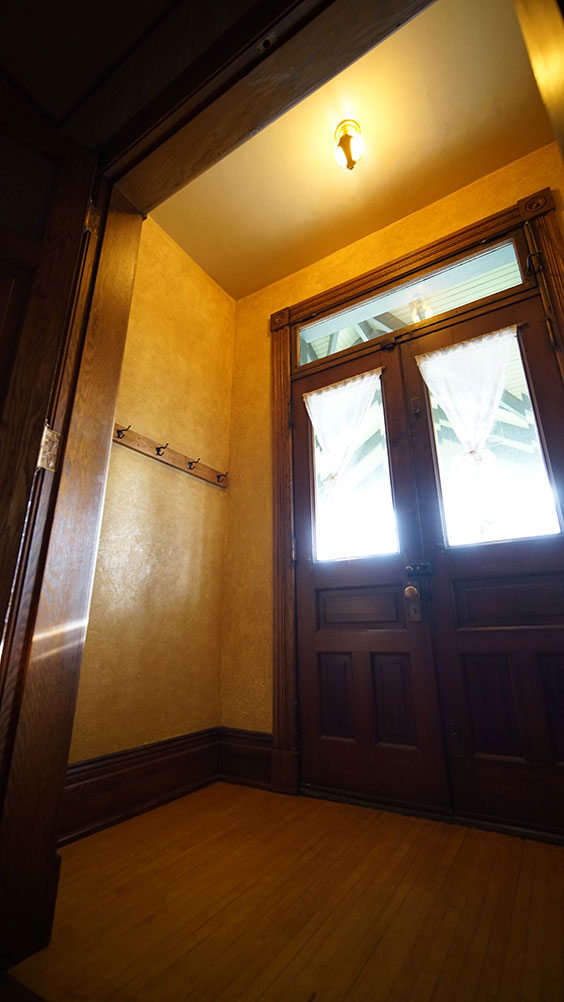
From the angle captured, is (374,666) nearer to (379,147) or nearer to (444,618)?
(444,618)

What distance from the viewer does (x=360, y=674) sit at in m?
2.25

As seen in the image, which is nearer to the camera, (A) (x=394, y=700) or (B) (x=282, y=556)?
(A) (x=394, y=700)

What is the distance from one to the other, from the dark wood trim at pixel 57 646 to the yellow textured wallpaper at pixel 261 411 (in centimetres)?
147

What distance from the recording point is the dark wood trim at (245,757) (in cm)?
238

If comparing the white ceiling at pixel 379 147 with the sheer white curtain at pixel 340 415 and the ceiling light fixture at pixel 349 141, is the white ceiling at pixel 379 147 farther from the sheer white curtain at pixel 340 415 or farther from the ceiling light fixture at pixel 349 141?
the sheer white curtain at pixel 340 415

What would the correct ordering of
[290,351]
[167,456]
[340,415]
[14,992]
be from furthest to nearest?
[290,351]
[340,415]
[167,456]
[14,992]

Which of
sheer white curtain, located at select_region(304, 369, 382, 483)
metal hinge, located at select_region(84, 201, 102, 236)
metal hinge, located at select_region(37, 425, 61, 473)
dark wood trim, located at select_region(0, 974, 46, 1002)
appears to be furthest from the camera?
sheer white curtain, located at select_region(304, 369, 382, 483)

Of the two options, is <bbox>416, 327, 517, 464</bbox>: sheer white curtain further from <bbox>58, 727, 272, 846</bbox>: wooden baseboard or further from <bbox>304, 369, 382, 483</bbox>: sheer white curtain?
<bbox>58, 727, 272, 846</bbox>: wooden baseboard

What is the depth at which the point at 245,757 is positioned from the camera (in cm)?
244

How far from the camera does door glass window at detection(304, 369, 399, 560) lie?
7.97 feet

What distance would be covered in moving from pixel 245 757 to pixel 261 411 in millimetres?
2153

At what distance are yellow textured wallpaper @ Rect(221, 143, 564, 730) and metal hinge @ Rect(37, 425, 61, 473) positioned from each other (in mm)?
1629

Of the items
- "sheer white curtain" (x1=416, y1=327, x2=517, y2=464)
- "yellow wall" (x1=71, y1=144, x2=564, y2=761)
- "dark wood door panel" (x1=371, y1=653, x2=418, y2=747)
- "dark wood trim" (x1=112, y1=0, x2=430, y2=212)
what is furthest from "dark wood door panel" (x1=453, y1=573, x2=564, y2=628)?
"dark wood trim" (x1=112, y1=0, x2=430, y2=212)

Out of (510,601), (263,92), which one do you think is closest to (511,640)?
(510,601)
